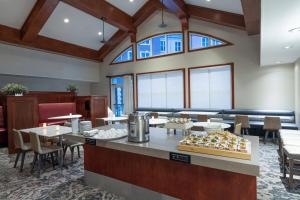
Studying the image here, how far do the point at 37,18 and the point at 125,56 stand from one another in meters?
3.87

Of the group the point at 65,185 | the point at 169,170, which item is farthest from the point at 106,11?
the point at 169,170

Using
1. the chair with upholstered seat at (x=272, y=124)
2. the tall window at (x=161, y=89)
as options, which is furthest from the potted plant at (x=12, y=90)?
the chair with upholstered seat at (x=272, y=124)

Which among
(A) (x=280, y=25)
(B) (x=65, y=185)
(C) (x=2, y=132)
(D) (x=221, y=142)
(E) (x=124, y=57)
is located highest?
(E) (x=124, y=57)

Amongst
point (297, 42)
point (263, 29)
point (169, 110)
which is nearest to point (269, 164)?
point (297, 42)

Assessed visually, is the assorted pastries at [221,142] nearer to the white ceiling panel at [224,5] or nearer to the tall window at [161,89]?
the white ceiling panel at [224,5]

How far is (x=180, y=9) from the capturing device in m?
6.30

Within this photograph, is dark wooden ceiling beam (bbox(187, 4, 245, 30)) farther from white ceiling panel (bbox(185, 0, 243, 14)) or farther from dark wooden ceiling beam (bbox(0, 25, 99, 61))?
dark wooden ceiling beam (bbox(0, 25, 99, 61))

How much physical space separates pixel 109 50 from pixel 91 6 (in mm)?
3381

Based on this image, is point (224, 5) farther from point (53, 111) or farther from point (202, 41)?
point (53, 111)

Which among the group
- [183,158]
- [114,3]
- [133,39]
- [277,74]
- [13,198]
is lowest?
[13,198]

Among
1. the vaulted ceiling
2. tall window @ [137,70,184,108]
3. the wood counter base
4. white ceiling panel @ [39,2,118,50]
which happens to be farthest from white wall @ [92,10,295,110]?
the wood counter base

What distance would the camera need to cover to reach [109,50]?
915 centimetres

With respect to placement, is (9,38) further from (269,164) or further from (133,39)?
(269,164)

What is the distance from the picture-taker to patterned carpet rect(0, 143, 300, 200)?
2.61 meters
